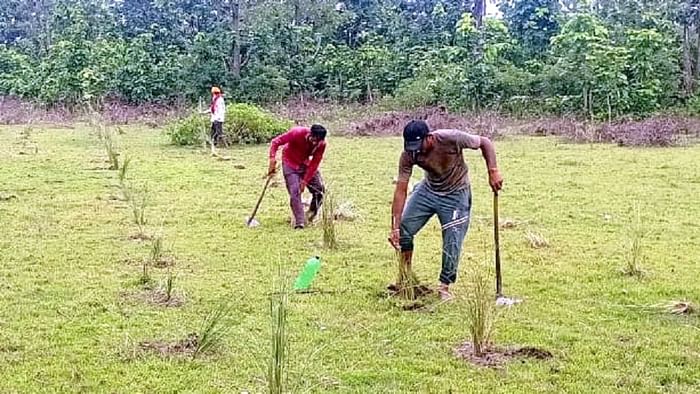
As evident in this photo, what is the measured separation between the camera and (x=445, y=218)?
7266 mm

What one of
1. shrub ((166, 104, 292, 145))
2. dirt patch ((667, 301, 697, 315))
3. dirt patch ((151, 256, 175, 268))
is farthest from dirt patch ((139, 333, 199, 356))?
shrub ((166, 104, 292, 145))

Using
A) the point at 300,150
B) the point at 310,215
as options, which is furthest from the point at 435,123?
the point at 300,150

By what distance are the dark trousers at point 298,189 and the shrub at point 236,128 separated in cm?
1112

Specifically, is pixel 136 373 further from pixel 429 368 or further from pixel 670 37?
pixel 670 37

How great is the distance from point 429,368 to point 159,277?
A: 330 cm

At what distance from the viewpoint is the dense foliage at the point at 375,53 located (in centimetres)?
2753

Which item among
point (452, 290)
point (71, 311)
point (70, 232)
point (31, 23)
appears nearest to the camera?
point (71, 311)

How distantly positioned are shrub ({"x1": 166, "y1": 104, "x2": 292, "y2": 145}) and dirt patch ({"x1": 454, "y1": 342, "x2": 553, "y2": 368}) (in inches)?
646

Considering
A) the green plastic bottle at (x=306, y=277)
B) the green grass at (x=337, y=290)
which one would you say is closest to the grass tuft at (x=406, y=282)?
the green grass at (x=337, y=290)

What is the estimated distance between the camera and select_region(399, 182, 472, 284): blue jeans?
725 centimetres

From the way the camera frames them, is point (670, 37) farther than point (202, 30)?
No

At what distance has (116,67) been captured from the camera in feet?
111

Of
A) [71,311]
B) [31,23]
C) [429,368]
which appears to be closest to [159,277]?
[71,311]

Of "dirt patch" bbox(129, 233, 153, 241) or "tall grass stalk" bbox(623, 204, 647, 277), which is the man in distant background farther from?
"tall grass stalk" bbox(623, 204, 647, 277)
